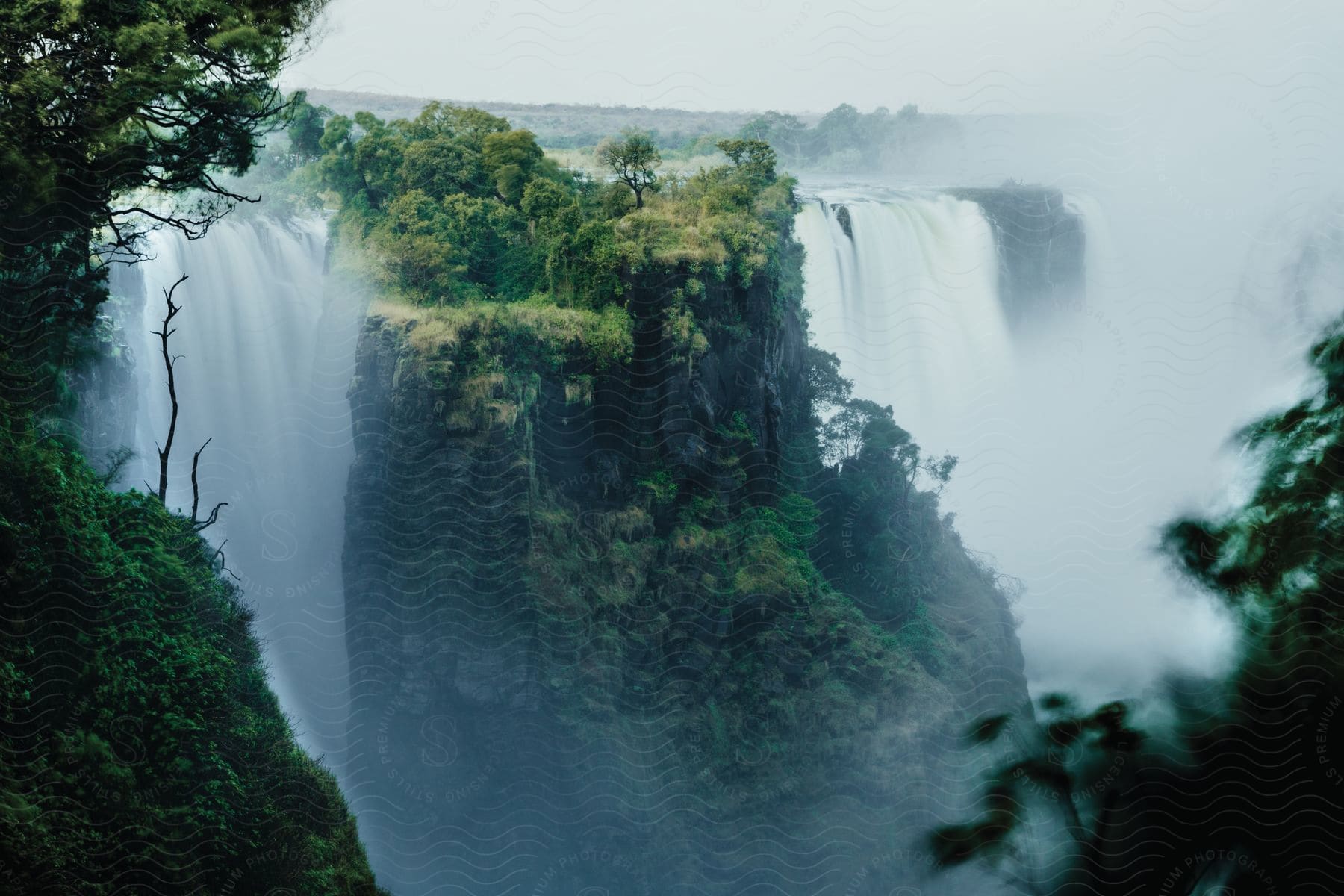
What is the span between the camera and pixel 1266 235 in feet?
39.5

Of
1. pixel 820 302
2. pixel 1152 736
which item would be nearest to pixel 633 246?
pixel 820 302

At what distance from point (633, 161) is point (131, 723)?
680cm

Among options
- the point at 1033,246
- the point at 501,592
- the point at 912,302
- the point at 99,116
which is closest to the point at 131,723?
the point at 99,116

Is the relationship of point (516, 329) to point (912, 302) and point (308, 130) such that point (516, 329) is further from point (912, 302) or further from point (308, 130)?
point (912, 302)

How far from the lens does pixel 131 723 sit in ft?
16.8

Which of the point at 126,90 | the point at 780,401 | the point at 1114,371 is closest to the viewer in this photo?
the point at 126,90

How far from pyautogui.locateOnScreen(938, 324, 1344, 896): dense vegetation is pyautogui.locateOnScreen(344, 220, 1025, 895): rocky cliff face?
128 inches

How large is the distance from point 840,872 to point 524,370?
5731 mm

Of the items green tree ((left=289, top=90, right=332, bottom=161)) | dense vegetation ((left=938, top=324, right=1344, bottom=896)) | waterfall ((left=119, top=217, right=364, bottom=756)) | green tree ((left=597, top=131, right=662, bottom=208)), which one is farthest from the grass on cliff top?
dense vegetation ((left=938, top=324, right=1344, bottom=896))

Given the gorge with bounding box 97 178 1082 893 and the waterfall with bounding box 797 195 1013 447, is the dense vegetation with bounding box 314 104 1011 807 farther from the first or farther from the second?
the waterfall with bounding box 797 195 1013 447

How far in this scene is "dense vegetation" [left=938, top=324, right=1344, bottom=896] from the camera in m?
5.23

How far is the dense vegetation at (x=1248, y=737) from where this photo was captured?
5227 millimetres

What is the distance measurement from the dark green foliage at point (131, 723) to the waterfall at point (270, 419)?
9.99 feet

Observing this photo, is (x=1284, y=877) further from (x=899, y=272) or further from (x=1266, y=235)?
(x=1266, y=235)
